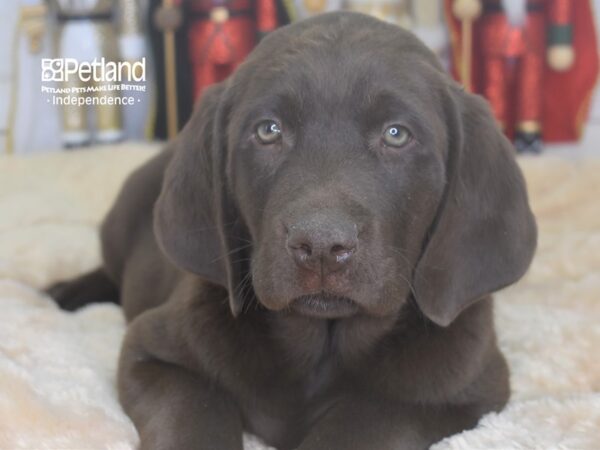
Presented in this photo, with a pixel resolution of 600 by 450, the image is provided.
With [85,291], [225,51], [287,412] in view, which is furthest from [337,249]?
[225,51]

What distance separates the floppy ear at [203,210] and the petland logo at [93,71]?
1.87 m

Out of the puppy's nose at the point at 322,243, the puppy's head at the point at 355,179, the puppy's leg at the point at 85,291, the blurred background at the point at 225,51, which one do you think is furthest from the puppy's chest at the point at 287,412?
the blurred background at the point at 225,51

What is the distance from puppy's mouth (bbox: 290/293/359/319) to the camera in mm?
1922

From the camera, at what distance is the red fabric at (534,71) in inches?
196

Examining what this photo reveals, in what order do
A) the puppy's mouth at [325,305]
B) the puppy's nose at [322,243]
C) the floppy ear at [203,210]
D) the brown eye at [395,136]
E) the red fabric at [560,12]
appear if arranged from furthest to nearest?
the red fabric at [560,12] → the floppy ear at [203,210] → the brown eye at [395,136] → the puppy's mouth at [325,305] → the puppy's nose at [322,243]

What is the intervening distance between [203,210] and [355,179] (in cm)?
49

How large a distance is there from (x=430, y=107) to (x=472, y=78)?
3.18 metres

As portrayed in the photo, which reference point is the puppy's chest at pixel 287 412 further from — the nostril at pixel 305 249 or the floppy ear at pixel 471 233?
the nostril at pixel 305 249

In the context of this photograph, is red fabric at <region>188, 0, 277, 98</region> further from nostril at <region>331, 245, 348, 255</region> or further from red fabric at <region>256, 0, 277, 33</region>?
nostril at <region>331, 245, 348, 255</region>

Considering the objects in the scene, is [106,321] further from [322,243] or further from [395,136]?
[322,243]

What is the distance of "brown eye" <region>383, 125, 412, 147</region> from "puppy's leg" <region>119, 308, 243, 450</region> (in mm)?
693

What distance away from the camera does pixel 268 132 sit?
214cm

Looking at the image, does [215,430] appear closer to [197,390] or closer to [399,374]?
[197,390]

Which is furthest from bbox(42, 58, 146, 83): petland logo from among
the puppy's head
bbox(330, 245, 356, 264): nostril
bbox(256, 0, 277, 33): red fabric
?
bbox(330, 245, 356, 264): nostril
